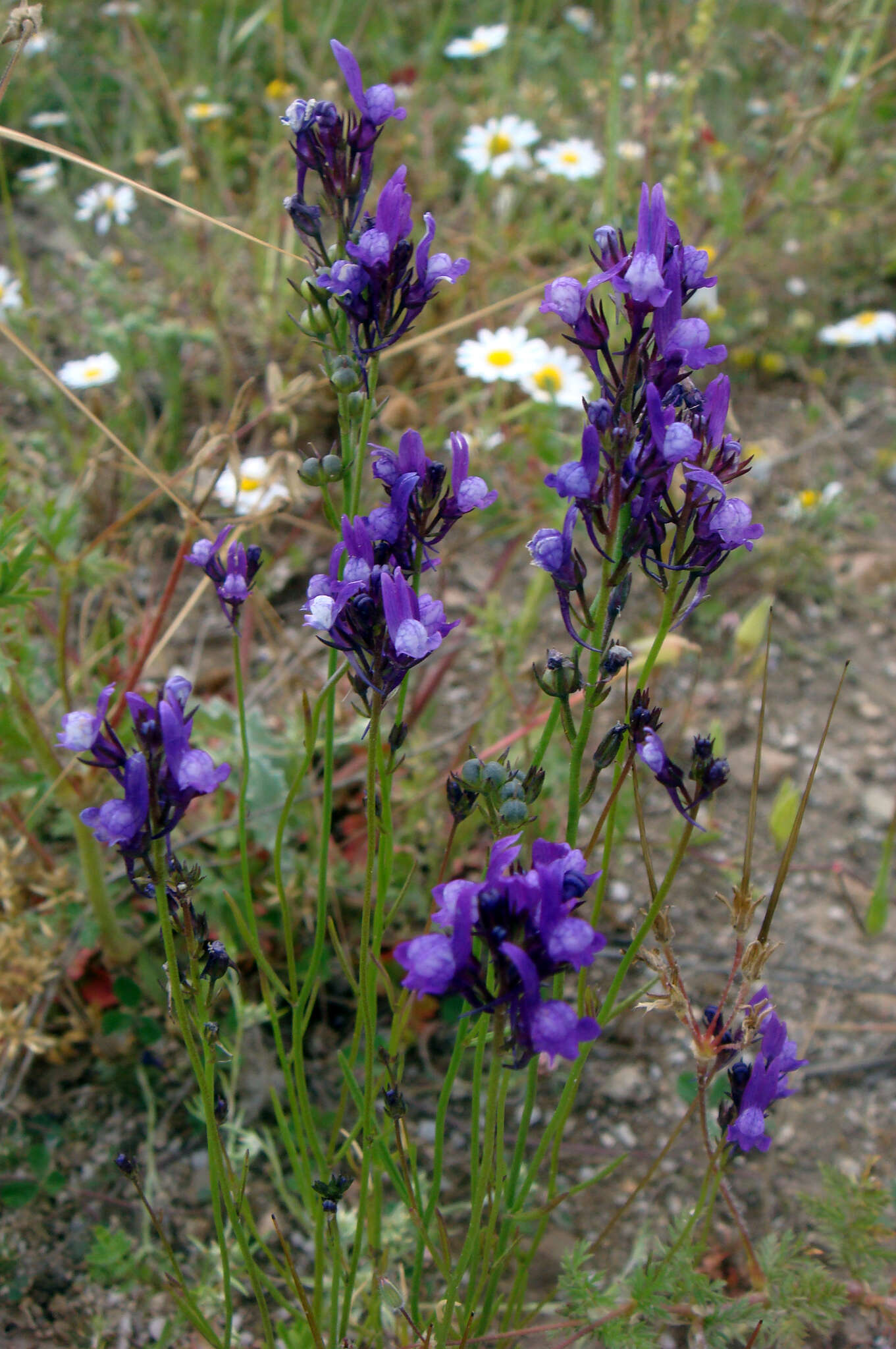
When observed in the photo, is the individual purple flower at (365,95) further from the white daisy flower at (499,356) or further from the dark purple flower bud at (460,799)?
the white daisy flower at (499,356)

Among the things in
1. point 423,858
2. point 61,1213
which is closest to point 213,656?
point 423,858

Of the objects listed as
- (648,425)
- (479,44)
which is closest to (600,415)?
(648,425)

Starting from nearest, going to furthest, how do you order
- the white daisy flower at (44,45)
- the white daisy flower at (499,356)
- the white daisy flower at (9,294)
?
the white daisy flower at (499,356), the white daisy flower at (9,294), the white daisy flower at (44,45)

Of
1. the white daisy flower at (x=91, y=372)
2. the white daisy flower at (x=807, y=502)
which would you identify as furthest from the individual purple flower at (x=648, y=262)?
the white daisy flower at (x=807, y=502)

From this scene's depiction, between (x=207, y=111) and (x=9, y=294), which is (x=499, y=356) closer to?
(x=9, y=294)

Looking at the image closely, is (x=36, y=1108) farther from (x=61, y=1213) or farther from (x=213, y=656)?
(x=213, y=656)

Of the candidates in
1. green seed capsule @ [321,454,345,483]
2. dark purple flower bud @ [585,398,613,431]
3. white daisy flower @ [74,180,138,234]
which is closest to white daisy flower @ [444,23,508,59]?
white daisy flower @ [74,180,138,234]
